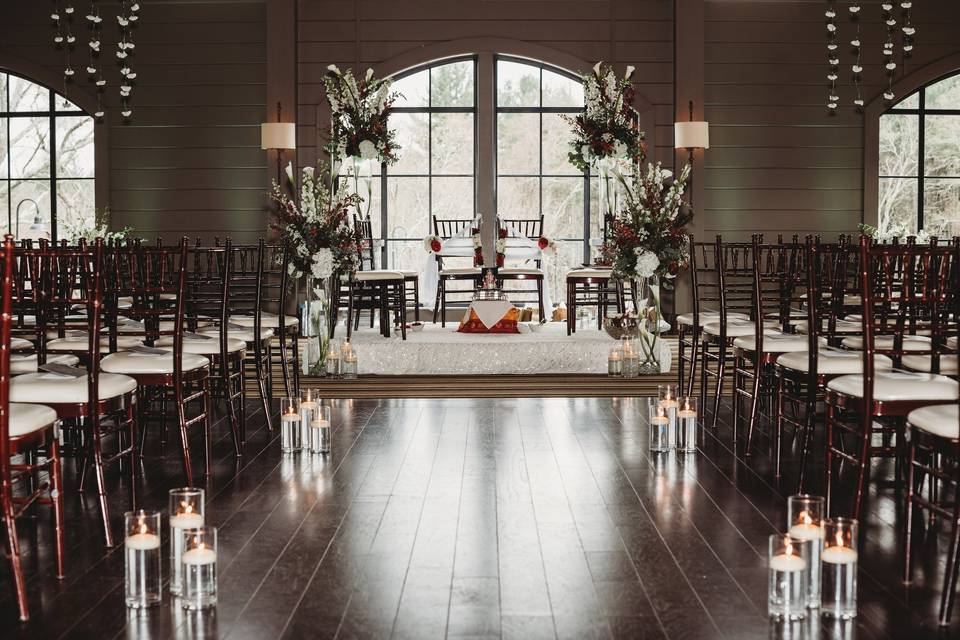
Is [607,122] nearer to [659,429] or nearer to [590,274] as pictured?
[590,274]

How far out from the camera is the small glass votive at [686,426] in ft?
17.2

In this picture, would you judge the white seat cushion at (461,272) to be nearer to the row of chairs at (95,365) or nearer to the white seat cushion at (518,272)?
the white seat cushion at (518,272)

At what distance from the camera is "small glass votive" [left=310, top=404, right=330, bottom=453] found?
5203 mm

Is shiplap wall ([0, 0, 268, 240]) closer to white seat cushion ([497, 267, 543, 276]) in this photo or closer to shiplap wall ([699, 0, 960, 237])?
white seat cushion ([497, 267, 543, 276])

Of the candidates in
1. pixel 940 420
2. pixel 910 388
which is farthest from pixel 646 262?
pixel 940 420

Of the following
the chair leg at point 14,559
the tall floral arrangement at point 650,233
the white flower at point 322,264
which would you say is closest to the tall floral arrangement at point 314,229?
the white flower at point 322,264

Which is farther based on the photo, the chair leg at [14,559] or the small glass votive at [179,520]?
the small glass votive at [179,520]

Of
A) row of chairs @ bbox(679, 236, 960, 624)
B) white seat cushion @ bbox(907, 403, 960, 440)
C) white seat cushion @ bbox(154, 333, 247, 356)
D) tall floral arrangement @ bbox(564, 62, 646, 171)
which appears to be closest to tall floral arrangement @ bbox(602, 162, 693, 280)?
row of chairs @ bbox(679, 236, 960, 624)

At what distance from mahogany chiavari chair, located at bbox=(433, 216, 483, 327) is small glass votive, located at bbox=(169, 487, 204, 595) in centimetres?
661

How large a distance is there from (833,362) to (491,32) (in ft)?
25.1

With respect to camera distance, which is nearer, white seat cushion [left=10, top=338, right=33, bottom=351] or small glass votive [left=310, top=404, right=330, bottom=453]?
white seat cushion [left=10, top=338, right=33, bottom=351]

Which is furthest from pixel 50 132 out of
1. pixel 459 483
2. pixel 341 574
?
pixel 341 574

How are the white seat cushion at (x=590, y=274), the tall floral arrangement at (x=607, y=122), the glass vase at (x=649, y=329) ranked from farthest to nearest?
the white seat cushion at (x=590, y=274) → the tall floral arrangement at (x=607, y=122) → the glass vase at (x=649, y=329)

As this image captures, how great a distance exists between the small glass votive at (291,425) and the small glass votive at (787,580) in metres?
2.91
